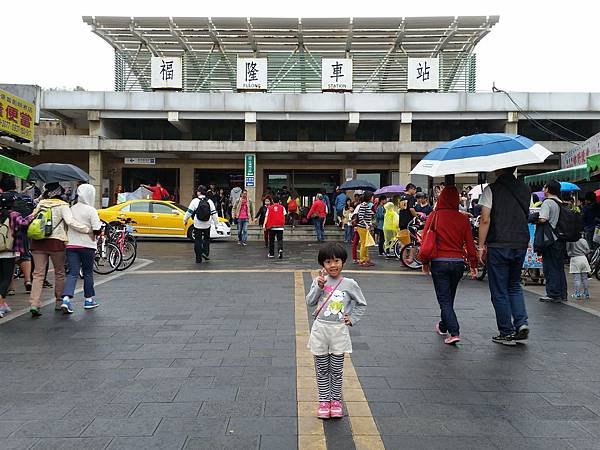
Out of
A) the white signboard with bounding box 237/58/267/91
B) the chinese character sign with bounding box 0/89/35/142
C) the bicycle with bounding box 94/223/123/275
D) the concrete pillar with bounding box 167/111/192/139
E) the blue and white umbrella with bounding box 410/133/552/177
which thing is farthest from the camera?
the concrete pillar with bounding box 167/111/192/139

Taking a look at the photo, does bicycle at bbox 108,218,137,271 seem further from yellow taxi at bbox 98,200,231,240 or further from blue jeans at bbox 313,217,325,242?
blue jeans at bbox 313,217,325,242

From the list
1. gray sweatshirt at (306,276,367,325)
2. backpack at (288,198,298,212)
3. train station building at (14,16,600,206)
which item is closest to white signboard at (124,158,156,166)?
train station building at (14,16,600,206)

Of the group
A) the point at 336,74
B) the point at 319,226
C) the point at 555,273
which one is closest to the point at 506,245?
the point at 555,273

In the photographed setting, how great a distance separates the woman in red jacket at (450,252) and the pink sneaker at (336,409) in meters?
2.22

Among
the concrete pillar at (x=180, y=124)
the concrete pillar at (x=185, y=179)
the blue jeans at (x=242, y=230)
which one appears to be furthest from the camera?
the concrete pillar at (x=185, y=179)

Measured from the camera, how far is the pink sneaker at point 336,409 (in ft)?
11.7

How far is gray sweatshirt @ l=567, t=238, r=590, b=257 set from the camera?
823cm

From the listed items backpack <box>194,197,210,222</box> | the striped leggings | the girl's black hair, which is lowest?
the striped leggings

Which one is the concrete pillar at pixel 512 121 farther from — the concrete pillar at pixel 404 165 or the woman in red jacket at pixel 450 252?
the woman in red jacket at pixel 450 252

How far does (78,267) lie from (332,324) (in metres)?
4.70

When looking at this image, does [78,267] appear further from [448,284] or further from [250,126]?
[250,126]

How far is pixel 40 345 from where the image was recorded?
17.7 ft

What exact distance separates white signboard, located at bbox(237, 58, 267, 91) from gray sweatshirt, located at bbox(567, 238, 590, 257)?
1795cm

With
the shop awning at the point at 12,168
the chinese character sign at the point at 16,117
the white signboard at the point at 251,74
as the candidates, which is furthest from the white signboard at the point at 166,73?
the shop awning at the point at 12,168
